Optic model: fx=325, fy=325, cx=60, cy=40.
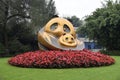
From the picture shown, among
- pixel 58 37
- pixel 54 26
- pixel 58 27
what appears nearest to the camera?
pixel 58 37

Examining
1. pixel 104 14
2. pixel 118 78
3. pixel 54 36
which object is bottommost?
pixel 118 78

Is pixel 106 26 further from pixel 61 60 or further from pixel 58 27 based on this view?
pixel 61 60

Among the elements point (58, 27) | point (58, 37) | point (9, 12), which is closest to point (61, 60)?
point (58, 37)

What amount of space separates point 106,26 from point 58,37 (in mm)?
10254

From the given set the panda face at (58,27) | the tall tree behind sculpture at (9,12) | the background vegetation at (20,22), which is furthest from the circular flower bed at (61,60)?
the tall tree behind sculpture at (9,12)

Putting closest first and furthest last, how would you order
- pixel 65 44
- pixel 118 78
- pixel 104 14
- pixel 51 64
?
1. pixel 118 78
2. pixel 51 64
3. pixel 65 44
4. pixel 104 14

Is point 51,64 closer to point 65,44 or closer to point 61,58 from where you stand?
point 61,58

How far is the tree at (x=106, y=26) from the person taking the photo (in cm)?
2880

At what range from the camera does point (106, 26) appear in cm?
2933

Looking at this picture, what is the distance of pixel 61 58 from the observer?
1650 cm

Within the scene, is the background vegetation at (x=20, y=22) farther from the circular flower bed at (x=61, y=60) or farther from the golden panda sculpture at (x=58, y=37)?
the circular flower bed at (x=61, y=60)

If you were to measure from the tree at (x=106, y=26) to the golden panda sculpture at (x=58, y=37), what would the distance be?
344 inches

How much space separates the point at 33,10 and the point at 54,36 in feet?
35.5

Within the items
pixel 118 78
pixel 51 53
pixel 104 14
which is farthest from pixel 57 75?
pixel 104 14
